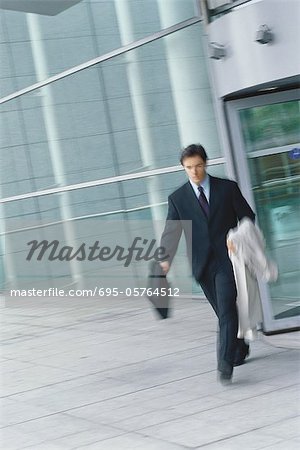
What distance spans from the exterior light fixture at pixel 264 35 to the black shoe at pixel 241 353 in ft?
8.73

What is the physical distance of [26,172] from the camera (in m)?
17.9

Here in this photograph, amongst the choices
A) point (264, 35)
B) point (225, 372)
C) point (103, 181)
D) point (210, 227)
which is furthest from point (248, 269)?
point (103, 181)

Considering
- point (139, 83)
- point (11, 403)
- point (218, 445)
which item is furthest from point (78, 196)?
point (218, 445)

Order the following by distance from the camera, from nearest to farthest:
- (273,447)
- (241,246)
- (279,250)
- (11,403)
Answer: (273,447) → (241,246) → (11,403) → (279,250)

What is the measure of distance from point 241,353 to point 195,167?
Answer: 1.55 m

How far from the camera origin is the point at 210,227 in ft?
23.2

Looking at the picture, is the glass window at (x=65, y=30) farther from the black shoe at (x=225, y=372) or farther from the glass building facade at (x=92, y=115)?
the black shoe at (x=225, y=372)

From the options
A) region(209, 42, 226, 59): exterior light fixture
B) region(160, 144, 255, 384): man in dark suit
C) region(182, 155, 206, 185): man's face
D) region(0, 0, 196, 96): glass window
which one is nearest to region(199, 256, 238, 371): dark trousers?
region(160, 144, 255, 384): man in dark suit

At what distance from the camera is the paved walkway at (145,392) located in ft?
18.6

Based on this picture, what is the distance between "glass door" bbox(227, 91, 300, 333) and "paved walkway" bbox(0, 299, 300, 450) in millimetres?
545

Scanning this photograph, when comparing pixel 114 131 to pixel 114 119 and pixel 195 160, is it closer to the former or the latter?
pixel 114 119

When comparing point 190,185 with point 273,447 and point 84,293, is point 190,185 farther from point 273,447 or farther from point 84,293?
point 84,293

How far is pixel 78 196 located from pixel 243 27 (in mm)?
7579

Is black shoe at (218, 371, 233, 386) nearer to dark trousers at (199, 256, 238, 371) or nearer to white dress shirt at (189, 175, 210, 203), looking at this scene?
dark trousers at (199, 256, 238, 371)
